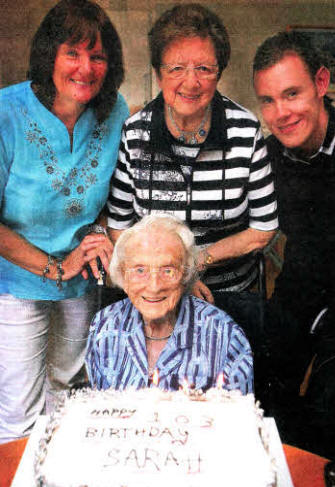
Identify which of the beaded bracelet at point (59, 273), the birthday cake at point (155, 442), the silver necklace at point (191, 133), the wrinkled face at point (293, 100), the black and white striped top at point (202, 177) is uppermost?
the wrinkled face at point (293, 100)

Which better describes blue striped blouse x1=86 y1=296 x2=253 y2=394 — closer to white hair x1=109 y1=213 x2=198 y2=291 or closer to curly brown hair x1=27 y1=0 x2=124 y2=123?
white hair x1=109 y1=213 x2=198 y2=291

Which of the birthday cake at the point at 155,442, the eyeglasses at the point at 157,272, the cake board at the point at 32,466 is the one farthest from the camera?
the eyeglasses at the point at 157,272

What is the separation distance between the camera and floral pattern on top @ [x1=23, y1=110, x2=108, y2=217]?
77.4 inches

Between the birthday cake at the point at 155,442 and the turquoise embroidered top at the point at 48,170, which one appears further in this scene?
the turquoise embroidered top at the point at 48,170

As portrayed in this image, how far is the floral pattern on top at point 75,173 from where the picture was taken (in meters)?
1.97

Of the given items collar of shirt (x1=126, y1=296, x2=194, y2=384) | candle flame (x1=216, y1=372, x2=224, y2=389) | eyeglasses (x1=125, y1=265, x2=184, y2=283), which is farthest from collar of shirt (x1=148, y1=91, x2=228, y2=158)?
candle flame (x1=216, y1=372, x2=224, y2=389)

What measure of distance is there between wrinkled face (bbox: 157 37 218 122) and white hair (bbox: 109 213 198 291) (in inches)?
17.0

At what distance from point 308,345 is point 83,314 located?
1.00 metres

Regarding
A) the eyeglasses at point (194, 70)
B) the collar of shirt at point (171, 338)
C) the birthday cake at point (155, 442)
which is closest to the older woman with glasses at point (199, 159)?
the eyeglasses at point (194, 70)

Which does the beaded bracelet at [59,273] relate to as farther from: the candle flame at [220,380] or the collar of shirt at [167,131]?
the candle flame at [220,380]

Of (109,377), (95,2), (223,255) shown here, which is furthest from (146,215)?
(95,2)

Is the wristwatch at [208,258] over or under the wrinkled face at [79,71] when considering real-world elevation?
under

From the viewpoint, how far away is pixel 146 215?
199 centimetres

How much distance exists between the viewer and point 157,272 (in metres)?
1.84
